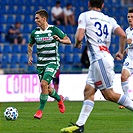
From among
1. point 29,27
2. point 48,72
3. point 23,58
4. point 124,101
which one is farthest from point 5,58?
point 124,101

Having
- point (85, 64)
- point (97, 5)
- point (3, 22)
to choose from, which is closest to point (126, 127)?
point (97, 5)

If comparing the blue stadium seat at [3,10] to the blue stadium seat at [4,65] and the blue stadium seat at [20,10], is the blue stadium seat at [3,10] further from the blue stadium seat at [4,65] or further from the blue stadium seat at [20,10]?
the blue stadium seat at [4,65]

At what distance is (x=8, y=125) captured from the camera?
10.3 meters

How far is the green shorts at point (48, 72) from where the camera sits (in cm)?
1165

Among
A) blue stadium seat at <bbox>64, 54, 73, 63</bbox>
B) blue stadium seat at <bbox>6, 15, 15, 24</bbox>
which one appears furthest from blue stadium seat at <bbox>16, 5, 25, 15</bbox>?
blue stadium seat at <bbox>64, 54, 73, 63</bbox>

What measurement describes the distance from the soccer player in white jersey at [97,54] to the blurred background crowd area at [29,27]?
10962 millimetres

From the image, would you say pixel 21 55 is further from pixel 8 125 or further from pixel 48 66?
pixel 8 125

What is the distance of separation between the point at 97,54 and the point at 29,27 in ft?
48.3

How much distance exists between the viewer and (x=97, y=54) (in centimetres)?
897

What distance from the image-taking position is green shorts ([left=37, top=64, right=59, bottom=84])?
38.2ft

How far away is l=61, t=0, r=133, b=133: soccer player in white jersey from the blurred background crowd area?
1096 cm

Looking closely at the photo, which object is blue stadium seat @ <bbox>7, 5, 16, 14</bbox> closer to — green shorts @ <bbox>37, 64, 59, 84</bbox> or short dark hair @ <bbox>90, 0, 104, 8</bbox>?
green shorts @ <bbox>37, 64, 59, 84</bbox>

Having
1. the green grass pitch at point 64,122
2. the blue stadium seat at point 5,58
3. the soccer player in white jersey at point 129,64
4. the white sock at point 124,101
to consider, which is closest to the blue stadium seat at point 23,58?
the blue stadium seat at point 5,58

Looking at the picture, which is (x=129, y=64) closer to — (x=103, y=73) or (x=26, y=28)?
(x=103, y=73)
